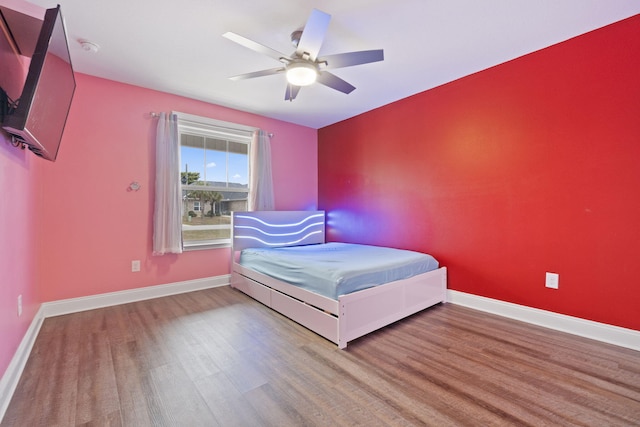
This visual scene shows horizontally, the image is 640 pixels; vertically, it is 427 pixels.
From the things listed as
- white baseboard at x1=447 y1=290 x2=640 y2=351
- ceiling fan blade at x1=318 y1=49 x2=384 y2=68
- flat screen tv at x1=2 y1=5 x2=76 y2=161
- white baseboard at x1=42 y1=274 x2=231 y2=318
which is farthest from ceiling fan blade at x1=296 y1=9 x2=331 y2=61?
white baseboard at x1=42 y1=274 x2=231 y2=318

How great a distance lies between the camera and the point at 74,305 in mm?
2996

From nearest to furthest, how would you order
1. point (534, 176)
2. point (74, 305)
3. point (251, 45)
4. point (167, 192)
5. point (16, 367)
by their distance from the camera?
point (16, 367), point (251, 45), point (534, 176), point (74, 305), point (167, 192)

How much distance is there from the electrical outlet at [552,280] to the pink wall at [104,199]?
402 centimetres

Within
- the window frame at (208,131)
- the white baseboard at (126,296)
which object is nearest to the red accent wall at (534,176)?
the window frame at (208,131)

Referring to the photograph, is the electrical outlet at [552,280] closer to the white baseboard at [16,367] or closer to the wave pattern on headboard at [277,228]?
the wave pattern on headboard at [277,228]

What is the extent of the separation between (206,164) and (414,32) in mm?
3088

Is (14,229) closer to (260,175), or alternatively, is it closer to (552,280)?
(260,175)

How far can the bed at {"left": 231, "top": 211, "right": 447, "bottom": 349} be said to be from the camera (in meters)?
2.34

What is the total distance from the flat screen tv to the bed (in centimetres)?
210

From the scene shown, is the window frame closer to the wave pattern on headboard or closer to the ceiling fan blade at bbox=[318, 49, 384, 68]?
the wave pattern on headboard

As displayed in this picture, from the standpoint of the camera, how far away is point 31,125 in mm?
1550

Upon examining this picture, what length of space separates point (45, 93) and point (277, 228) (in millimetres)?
3002

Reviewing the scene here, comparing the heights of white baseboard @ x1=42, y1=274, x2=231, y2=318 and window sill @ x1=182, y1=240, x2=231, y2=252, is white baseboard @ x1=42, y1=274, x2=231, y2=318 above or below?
below

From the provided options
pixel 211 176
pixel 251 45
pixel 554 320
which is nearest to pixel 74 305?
pixel 211 176
